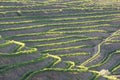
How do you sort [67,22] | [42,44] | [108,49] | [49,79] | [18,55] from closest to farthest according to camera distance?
[49,79] → [18,55] → [42,44] → [108,49] → [67,22]

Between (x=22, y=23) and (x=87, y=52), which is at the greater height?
(x=22, y=23)

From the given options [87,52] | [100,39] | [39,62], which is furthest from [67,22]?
[39,62]

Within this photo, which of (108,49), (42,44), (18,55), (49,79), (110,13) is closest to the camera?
(49,79)

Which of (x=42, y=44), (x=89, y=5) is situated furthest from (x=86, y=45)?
(x=89, y=5)

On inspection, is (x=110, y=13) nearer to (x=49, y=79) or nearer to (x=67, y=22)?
(x=67, y=22)

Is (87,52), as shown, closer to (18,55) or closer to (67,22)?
(67,22)

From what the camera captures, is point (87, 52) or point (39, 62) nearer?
point (39, 62)
